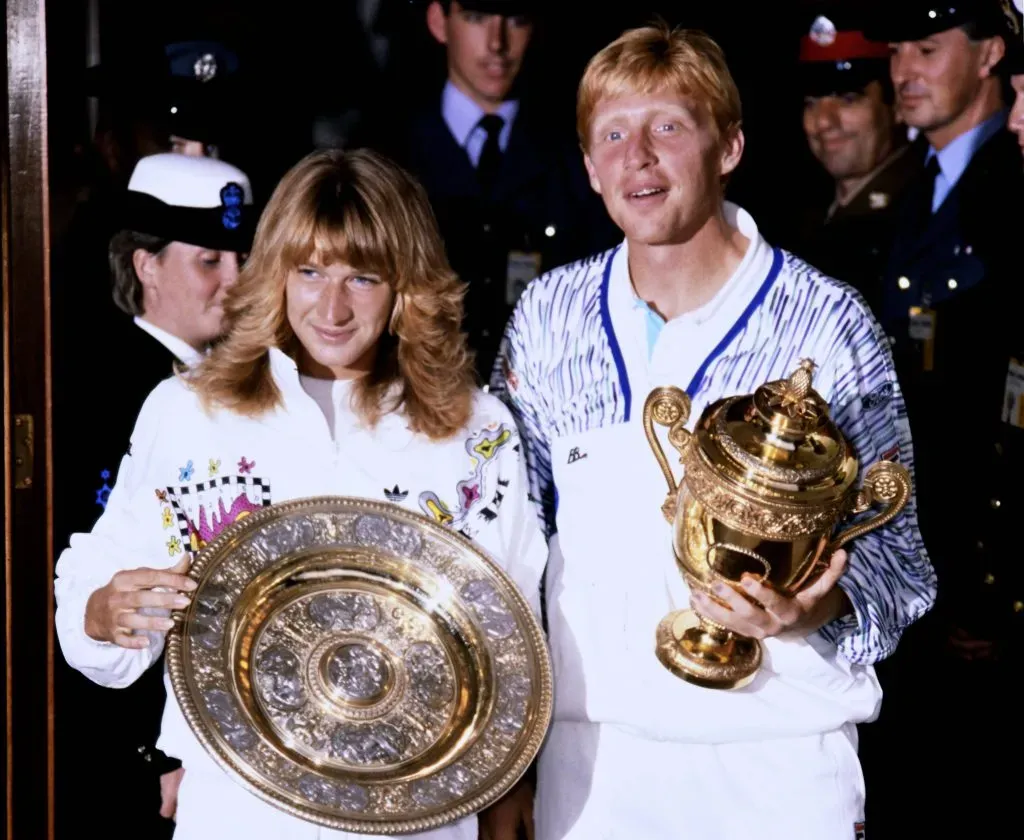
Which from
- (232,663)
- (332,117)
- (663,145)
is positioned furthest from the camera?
(332,117)

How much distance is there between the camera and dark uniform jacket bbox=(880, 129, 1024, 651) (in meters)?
3.48

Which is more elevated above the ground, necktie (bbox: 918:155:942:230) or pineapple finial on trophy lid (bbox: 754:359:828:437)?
necktie (bbox: 918:155:942:230)

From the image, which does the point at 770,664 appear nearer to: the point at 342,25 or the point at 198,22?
the point at 342,25

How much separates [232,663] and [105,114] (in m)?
1.45

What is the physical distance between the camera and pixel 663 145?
3.09 m

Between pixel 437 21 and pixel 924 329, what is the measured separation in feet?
4.60

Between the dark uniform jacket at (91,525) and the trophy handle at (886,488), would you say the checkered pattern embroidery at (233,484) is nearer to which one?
the dark uniform jacket at (91,525)

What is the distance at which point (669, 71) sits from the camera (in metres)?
3.09

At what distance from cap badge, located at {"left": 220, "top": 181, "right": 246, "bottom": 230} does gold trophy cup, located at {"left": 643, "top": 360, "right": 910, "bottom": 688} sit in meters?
1.27

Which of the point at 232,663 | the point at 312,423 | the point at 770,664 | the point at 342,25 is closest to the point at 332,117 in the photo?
the point at 342,25

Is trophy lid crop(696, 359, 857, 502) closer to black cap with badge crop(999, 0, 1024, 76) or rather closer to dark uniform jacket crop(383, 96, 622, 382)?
dark uniform jacket crop(383, 96, 622, 382)

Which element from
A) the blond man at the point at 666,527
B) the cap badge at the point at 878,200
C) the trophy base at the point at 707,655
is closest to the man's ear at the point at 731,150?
the blond man at the point at 666,527

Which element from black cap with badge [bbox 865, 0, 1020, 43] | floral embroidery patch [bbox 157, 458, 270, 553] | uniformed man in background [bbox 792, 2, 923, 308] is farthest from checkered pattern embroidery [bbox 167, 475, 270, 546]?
black cap with badge [bbox 865, 0, 1020, 43]

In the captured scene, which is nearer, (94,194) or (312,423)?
(312,423)
